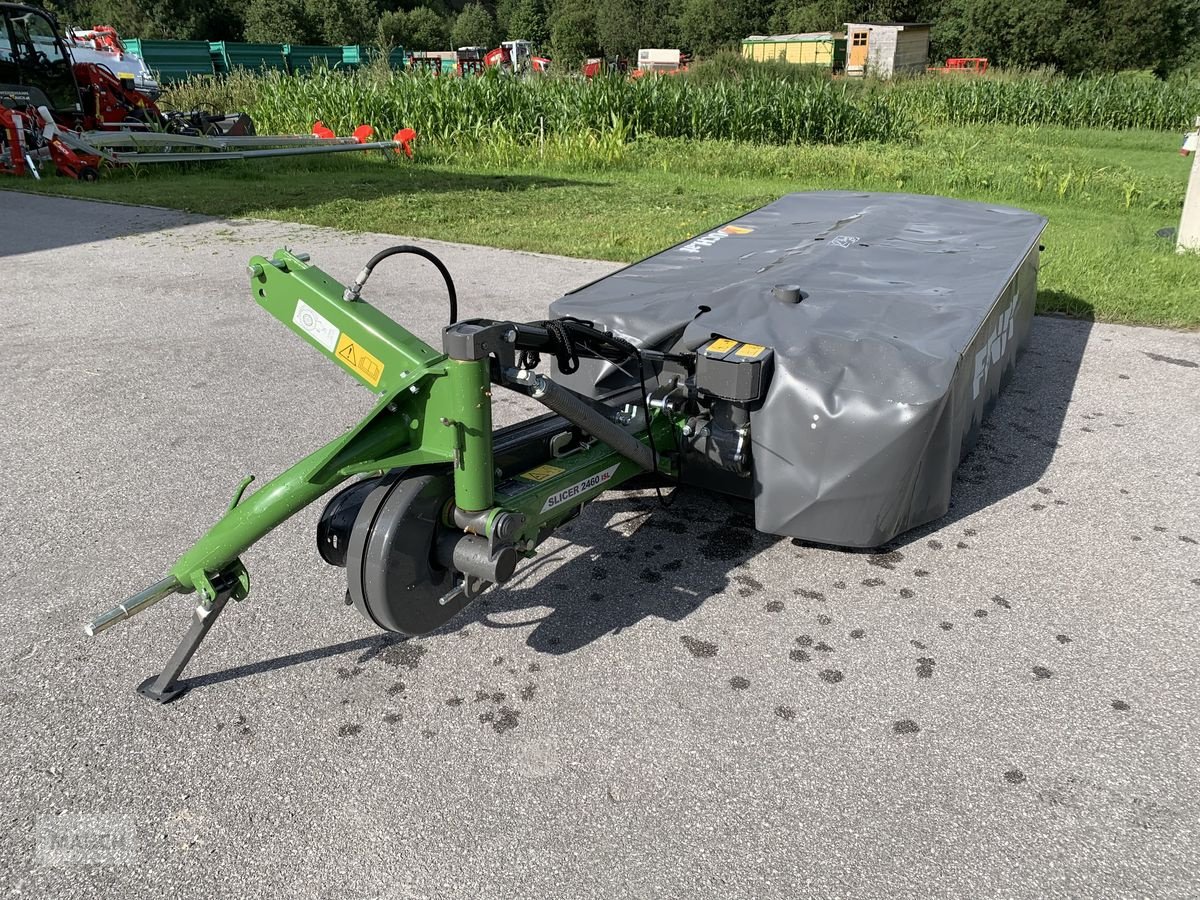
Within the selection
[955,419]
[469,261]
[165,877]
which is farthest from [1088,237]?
[165,877]

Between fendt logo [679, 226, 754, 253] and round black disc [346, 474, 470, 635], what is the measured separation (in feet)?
8.04

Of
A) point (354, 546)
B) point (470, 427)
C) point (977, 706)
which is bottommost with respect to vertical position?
point (977, 706)

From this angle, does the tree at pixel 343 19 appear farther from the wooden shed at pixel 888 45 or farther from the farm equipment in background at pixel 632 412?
the farm equipment in background at pixel 632 412

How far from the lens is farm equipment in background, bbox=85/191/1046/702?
2.45m

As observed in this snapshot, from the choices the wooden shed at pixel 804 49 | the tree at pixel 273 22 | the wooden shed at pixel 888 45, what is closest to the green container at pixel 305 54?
the tree at pixel 273 22

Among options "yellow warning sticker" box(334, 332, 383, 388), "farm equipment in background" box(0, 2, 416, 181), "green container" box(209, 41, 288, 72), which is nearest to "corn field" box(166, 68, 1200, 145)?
"farm equipment in background" box(0, 2, 416, 181)

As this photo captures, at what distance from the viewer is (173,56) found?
34344 millimetres

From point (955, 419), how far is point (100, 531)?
129 inches

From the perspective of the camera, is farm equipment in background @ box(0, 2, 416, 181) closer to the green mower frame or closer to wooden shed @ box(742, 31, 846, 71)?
the green mower frame

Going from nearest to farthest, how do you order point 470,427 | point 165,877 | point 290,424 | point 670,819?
point 165,877 < point 670,819 < point 470,427 < point 290,424

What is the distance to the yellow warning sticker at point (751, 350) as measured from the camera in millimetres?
3053

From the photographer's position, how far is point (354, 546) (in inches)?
97.3

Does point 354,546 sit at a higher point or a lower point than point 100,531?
higher

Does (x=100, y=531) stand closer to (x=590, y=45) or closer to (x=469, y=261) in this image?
(x=469, y=261)
